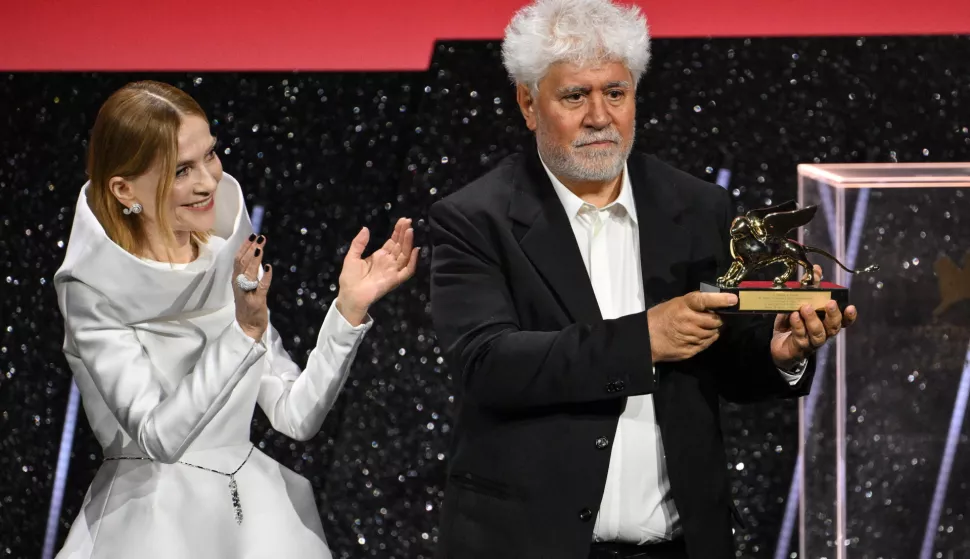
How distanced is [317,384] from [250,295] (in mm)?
310

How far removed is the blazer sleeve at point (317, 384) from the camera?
7.00 feet

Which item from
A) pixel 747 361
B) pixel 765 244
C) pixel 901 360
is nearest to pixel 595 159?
pixel 765 244

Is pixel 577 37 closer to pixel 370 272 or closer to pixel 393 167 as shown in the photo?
pixel 370 272

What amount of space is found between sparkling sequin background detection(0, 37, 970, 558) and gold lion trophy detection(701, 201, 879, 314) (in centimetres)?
101

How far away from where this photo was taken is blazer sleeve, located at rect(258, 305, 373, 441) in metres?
2.13

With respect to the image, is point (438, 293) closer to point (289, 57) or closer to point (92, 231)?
point (92, 231)

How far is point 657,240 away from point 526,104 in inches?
14.8

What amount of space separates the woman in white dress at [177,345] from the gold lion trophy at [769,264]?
0.64 metres

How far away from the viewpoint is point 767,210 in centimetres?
194

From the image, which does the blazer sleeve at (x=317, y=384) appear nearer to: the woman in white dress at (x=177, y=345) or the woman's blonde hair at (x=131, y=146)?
the woman in white dress at (x=177, y=345)

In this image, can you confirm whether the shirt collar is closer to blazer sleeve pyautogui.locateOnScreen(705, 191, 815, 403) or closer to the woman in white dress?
blazer sleeve pyautogui.locateOnScreen(705, 191, 815, 403)

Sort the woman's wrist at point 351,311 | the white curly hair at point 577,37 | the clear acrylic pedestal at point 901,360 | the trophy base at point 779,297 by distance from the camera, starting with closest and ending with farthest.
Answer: the trophy base at point 779,297 → the white curly hair at point 577,37 → the woman's wrist at point 351,311 → the clear acrylic pedestal at point 901,360

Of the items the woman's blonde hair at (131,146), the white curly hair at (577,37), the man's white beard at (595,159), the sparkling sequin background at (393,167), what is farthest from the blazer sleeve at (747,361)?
the woman's blonde hair at (131,146)

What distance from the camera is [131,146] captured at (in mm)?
2020
